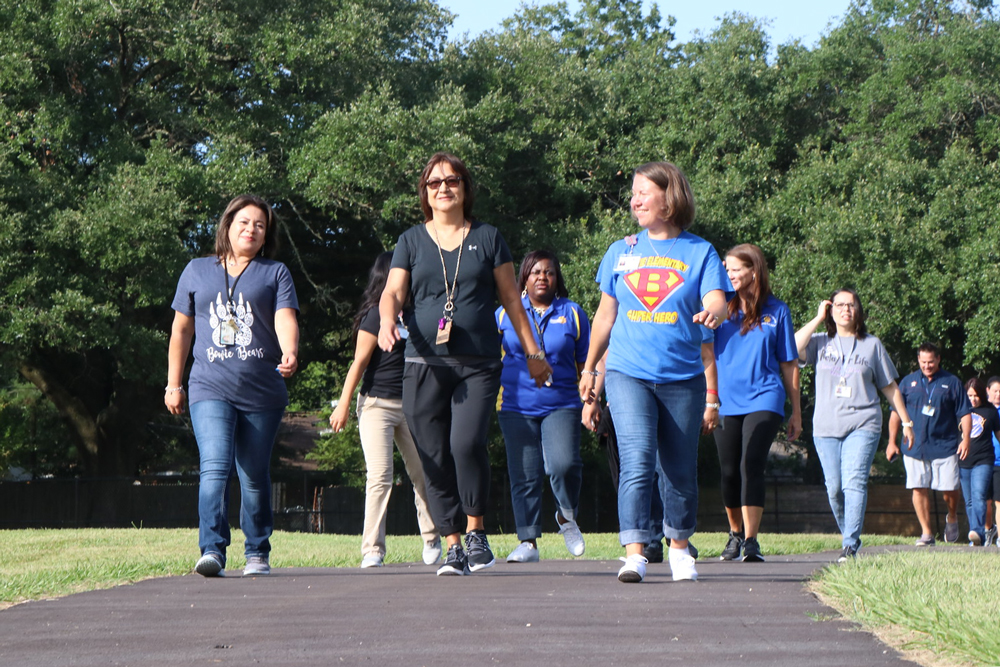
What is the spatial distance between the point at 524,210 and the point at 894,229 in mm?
7518

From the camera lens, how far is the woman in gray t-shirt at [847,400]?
25.9 feet

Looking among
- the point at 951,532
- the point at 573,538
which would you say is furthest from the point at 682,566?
the point at 951,532

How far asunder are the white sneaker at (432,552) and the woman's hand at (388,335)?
1883 millimetres

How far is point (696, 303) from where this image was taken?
566 cm

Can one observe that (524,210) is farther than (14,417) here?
No

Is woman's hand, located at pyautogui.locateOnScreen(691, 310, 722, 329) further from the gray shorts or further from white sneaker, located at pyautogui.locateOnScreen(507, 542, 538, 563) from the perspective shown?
the gray shorts

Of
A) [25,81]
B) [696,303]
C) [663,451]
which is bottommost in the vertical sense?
[663,451]

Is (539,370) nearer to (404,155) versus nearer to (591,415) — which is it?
(591,415)

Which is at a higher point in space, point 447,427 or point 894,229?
point 894,229

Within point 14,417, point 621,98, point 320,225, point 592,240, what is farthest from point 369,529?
point 14,417

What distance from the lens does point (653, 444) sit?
564 cm

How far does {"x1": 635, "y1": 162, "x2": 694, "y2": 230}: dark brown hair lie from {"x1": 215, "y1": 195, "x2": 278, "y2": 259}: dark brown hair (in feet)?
6.52

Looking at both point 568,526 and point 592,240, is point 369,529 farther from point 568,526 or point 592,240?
point 592,240

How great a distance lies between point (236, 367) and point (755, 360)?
317 centimetres
